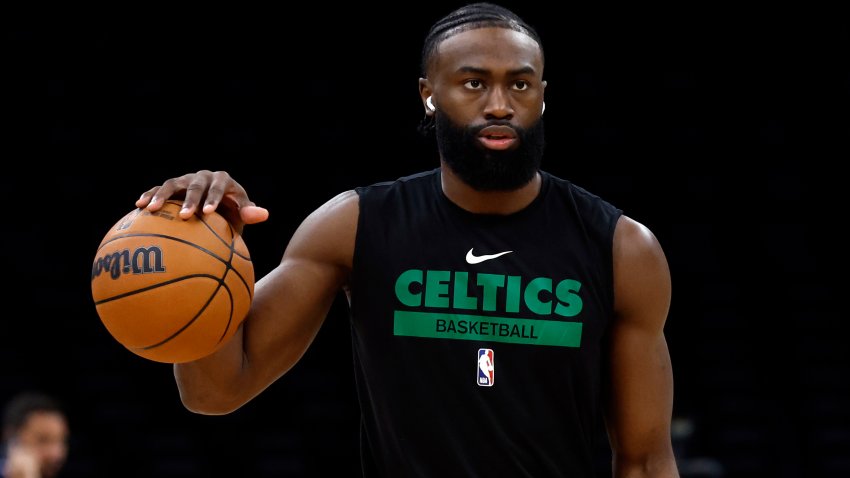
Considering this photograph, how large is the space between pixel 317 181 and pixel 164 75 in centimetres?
150

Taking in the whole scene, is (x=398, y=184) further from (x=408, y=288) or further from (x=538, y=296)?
(x=538, y=296)

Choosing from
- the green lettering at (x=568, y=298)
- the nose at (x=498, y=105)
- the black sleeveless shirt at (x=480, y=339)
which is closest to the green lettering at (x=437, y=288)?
the black sleeveless shirt at (x=480, y=339)

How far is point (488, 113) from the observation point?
2.25 m

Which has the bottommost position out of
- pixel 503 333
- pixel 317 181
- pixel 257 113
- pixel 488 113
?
pixel 503 333

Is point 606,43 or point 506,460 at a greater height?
point 606,43

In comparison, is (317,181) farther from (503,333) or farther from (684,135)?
(503,333)

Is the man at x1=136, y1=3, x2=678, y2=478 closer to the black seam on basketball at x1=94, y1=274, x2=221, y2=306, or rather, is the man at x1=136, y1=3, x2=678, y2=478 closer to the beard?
the beard

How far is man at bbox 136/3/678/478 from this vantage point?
223 cm

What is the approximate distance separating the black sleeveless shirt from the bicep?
0.12 ft

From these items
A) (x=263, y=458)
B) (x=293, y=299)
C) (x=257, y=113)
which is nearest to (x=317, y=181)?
(x=257, y=113)

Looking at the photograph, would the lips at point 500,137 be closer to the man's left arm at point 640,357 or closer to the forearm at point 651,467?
the man's left arm at point 640,357

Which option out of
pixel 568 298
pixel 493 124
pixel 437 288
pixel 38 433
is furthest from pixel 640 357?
pixel 38 433

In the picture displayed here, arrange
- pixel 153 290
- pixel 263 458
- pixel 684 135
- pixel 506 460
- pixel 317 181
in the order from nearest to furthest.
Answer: pixel 153 290
pixel 506 460
pixel 263 458
pixel 317 181
pixel 684 135

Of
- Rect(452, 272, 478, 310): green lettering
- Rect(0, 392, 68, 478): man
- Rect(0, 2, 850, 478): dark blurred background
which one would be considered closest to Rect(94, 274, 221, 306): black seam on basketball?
Rect(452, 272, 478, 310): green lettering
